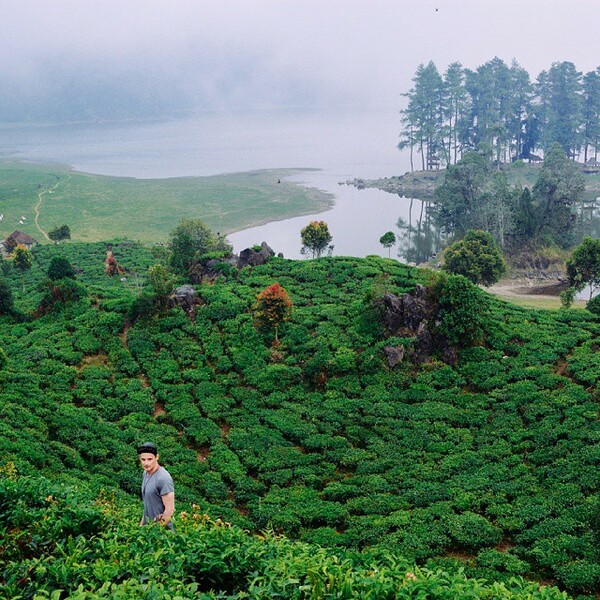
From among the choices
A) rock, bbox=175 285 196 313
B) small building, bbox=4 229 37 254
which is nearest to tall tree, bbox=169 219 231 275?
rock, bbox=175 285 196 313

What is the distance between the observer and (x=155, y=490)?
958 centimetres

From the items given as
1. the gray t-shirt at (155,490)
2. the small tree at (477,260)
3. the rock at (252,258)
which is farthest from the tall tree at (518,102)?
the gray t-shirt at (155,490)

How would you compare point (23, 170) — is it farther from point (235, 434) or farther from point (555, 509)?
point (555, 509)

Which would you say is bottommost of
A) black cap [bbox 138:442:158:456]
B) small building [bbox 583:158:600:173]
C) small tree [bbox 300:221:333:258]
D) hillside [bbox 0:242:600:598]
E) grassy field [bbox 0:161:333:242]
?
hillside [bbox 0:242:600:598]

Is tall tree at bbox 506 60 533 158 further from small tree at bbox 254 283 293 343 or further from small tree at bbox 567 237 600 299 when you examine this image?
small tree at bbox 254 283 293 343

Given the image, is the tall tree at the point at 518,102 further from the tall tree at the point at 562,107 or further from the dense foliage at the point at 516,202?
the dense foliage at the point at 516,202

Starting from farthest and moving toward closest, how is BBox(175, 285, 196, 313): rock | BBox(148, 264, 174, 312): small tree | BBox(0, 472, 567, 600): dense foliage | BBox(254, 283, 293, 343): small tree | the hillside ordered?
1. BBox(175, 285, 196, 313): rock
2. BBox(148, 264, 174, 312): small tree
3. BBox(254, 283, 293, 343): small tree
4. the hillside
5. BBox(0, 472, 567, 600): dense foliage

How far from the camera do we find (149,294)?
29.8 metres

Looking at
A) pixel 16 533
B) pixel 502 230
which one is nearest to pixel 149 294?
pixel 16 533

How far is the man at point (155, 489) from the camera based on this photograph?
938 centimetres

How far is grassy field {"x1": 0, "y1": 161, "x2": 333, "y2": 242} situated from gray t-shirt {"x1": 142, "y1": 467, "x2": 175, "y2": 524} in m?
60.5

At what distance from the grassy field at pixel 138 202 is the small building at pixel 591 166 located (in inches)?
1855

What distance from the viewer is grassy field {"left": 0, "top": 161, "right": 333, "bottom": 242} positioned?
71875 mm

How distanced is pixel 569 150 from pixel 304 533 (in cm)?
10785
